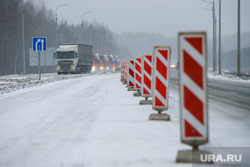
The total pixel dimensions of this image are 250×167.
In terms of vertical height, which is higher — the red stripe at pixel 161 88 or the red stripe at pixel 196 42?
the red stripe at pixel 196 42

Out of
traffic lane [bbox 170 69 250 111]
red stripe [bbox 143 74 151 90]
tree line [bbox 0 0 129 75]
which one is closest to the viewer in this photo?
red stripe [bbox 143 74 151 90]

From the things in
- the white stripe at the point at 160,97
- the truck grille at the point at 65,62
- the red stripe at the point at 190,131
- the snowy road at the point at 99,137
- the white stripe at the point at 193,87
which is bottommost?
the snowy road at the point at 99,137

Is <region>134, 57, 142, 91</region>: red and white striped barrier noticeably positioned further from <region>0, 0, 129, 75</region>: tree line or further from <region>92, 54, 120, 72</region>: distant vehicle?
<region>92, 54, 120, 72</region>: distant vehicle

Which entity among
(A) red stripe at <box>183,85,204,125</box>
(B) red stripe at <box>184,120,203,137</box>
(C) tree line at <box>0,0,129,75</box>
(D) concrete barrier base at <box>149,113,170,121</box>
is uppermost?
(C) tree line at <box>0,0,129,75</box>

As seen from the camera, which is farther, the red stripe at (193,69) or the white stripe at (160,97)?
the white stripe at (160,97)

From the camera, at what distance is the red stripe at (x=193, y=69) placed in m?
5.56

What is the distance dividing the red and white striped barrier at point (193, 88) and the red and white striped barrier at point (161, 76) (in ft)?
11.6

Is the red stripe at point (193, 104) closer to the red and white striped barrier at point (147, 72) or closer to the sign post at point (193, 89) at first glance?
the sign post at point (193, 89)

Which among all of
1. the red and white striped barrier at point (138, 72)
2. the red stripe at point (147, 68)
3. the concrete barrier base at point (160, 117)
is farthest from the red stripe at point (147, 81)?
the red and white striped barrier at point (138, 72)

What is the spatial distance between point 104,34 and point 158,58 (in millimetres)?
150521

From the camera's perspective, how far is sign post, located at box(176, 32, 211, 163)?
18.1ft

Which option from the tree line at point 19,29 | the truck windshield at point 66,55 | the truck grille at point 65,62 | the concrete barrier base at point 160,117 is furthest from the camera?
the tree line at point 19,29

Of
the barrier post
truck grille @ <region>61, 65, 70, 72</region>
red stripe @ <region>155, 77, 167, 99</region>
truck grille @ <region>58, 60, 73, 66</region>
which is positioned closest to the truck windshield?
truck grille @ <region>58, 60, 73, 66</region>

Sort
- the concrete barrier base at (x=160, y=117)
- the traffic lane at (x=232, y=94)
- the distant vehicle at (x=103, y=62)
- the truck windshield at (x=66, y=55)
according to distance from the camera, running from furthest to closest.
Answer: the distant vehicle at (x=103, y=62), the truck windshield at (x=66, y=55), the traffic lane at (x=232, y=94), the concrete barrier base at (x=160, y=117)
